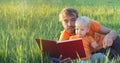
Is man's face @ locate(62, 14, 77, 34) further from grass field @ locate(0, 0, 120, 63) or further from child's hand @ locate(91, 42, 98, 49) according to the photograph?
grass field @ locate(0, 0, 120, 63)

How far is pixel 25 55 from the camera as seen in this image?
5.21 m

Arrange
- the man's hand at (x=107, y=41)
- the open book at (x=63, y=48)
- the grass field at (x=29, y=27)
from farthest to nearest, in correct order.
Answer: the man's hand at (x=107, y=41)
the grass field at (x=29, y=27)
the open book at (x=63, y=48)

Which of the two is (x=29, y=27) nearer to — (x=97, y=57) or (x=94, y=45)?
(x=94, y=45)

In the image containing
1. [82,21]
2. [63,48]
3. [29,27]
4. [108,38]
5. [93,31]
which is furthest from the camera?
[29,27]

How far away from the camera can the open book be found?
514 cm

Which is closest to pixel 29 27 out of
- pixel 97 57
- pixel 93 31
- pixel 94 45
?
pixel 93 31

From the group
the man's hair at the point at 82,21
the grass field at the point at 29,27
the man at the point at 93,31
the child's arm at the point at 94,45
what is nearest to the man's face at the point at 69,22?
→ the man at the point at 93,31

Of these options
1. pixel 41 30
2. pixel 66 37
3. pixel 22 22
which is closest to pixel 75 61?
pixel 66 37

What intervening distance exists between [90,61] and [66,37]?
657 millimetres

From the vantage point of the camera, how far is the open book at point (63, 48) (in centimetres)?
514

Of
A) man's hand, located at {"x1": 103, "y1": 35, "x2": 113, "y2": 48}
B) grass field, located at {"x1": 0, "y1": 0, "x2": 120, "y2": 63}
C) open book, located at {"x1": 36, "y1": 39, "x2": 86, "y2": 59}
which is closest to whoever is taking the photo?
open book, located at {"x1": 36, "y1": 39, "x2": 86, "y2": 59}

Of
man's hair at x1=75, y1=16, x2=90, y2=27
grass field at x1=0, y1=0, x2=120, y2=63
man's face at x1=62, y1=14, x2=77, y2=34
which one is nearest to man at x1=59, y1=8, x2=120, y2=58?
man's face at x1=62, y1=14, x2=77, y2=34

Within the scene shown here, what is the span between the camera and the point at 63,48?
5.19m

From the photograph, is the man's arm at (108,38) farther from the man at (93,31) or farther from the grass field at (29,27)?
the grass field at (29,27)
